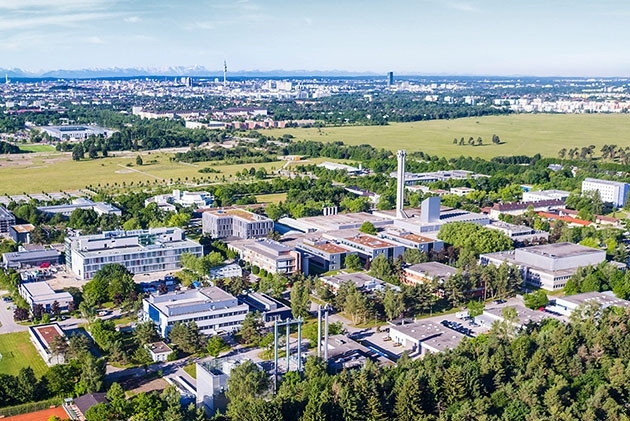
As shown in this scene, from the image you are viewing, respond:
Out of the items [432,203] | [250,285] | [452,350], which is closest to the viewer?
[452,350]

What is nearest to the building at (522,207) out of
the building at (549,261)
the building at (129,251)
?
the building at (549,261)

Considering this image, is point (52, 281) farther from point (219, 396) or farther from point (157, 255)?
point (219, 396)

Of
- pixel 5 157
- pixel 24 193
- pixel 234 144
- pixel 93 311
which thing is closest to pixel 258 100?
pixel 234 144

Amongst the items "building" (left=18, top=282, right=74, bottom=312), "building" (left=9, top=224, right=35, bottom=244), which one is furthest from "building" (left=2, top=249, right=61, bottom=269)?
"building" (left=18, top=282, right=74, bottom=312)

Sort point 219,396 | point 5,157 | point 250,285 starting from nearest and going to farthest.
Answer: point 219,396
point 250,285
point 5,157

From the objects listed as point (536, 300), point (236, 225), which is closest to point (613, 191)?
point (536, 300)

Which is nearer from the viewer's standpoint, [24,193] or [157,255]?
[157,255]
